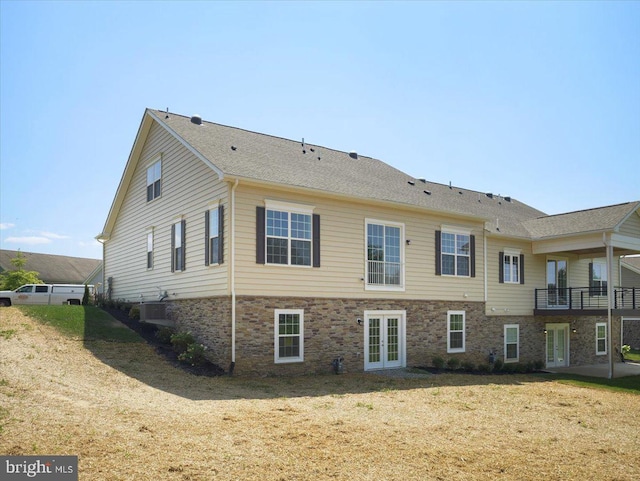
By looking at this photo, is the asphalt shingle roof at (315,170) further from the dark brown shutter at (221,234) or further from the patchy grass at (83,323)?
the patchy grass at (83,323)

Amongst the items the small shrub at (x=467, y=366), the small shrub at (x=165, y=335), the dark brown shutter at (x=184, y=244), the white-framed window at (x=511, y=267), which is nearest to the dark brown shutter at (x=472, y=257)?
the white-framed window at (x=511, y=267)

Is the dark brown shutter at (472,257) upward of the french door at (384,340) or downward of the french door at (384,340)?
upward

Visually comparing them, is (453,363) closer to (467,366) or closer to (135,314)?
(467,366)

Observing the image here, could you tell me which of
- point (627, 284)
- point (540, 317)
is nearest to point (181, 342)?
point (540, 317)

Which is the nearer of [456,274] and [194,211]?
[194,211]

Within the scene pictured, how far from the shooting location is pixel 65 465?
272 inches

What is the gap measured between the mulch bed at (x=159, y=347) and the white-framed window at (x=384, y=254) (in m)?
5.96

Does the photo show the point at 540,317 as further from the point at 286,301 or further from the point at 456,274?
the point at 286,301

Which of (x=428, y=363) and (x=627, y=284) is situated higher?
(x=627, y=284)

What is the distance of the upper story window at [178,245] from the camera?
18.9 meters

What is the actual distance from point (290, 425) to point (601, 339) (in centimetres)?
2376

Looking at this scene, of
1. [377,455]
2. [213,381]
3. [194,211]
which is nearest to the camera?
[377,455]

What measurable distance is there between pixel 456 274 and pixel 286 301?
8.13m

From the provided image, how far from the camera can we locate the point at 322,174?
62.5ft
